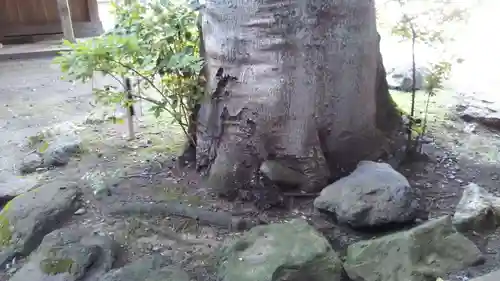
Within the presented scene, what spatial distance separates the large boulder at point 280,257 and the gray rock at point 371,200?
26 cm

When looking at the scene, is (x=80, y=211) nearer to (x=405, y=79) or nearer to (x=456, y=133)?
(x=456, y=133)

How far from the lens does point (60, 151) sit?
3092 mm

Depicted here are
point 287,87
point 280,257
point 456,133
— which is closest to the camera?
point 280,257

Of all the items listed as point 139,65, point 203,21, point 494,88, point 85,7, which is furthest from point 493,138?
point 85,7

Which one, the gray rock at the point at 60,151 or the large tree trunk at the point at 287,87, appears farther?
the gray rock at the point at 60,151

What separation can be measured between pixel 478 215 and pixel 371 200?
456 millimetres

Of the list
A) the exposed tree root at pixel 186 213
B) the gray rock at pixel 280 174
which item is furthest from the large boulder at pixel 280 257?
the gray rock at pixel 280 174

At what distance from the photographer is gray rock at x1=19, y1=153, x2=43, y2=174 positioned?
2.99 metres

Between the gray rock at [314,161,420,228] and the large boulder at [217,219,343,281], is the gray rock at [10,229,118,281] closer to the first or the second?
the large boulder at [217,219,343,281]

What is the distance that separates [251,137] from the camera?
8.18ft

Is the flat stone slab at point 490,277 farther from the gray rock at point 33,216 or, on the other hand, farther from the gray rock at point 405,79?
the gray rock at point 405,79

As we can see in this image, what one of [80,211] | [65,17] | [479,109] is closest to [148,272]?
[80,211]

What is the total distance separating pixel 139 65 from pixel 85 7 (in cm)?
693

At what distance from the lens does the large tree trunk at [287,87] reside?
238 centimetres
